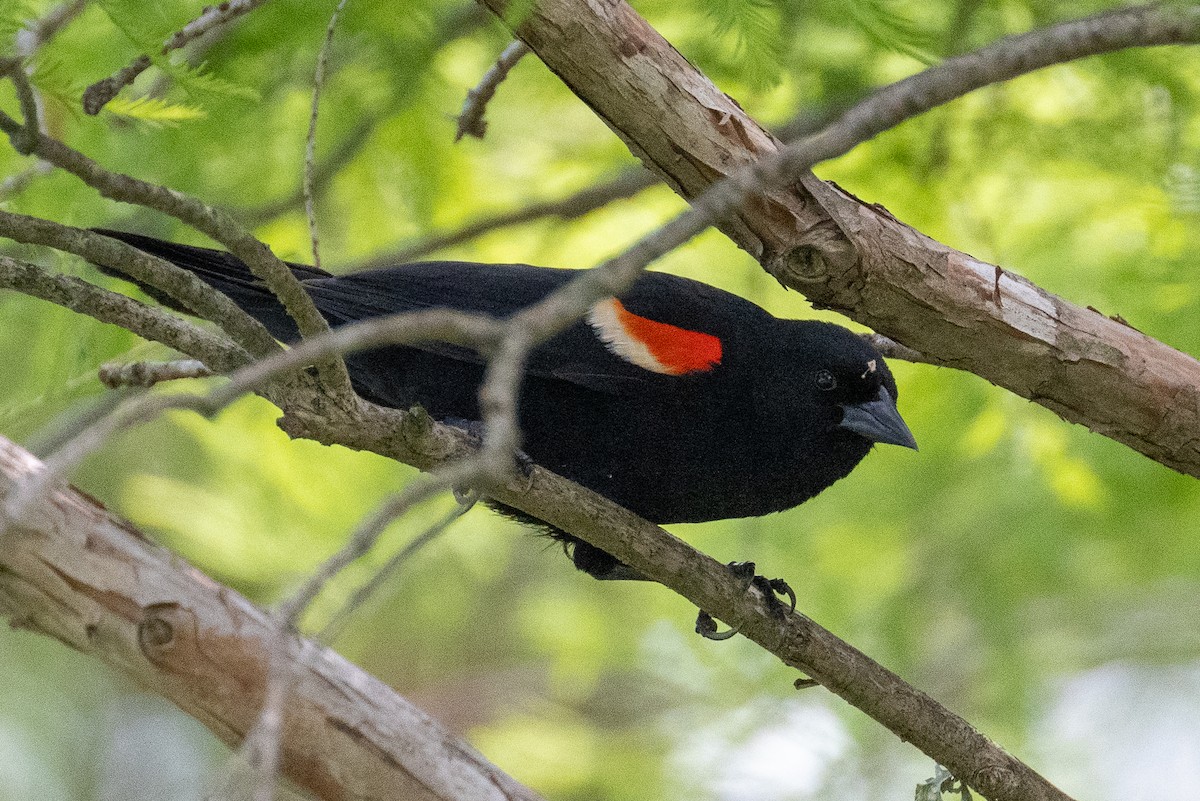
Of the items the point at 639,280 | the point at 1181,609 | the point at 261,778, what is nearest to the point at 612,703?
the point at 1181,609

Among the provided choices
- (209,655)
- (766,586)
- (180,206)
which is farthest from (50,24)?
(766,586)

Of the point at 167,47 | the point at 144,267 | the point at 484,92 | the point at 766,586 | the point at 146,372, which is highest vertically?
the point at 484,92

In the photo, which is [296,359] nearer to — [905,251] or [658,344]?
[905,251]

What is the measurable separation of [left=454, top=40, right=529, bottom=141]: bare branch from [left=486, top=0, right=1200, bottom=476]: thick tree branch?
1008mm

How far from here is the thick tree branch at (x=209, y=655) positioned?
8.99 feet

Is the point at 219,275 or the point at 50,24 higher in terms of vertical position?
the point at 50,24

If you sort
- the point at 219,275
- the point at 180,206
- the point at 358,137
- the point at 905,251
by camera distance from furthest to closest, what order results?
the point at 358,137 → the point at 219,275 → the point at 905,251 → the point at 180,206

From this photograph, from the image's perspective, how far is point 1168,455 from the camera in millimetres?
3016

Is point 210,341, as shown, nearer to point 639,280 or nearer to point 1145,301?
point 639,280

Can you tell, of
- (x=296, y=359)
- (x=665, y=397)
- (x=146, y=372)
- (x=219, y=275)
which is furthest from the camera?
(x=665, y=397)

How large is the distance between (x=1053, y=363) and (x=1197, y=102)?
1.50m

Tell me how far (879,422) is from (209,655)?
1950 millimetres

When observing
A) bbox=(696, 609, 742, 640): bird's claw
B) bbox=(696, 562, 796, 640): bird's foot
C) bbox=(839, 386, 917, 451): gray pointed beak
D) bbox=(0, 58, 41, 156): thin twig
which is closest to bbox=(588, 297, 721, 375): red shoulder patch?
bbox=(839, 386, 917, 451): gray pointed beak

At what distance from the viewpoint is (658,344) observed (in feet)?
11.4
